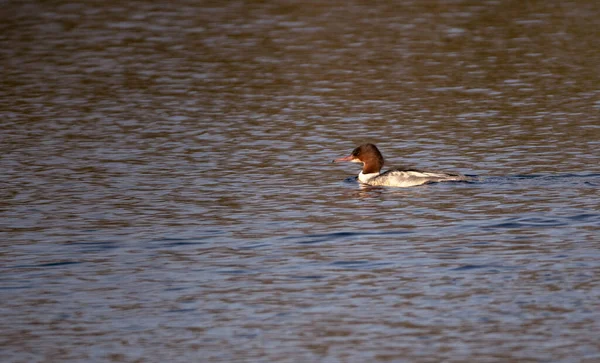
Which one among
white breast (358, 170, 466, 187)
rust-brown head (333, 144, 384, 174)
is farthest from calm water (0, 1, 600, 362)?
rust-brown head (333, 144, 384, 174)

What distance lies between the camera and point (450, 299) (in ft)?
32.3

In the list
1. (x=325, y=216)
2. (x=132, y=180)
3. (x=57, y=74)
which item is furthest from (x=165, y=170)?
(x=57, y=74)

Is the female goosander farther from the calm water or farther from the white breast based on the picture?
the calm water

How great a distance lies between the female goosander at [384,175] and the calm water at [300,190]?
0.17 metres

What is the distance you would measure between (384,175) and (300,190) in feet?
4.58

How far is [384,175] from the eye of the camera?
52.3ft

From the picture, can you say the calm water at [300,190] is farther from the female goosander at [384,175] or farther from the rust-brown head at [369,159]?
the rust-brown head at [369,159]

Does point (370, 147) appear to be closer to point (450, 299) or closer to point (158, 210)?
point (158, 210)

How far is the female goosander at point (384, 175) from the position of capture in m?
15.1

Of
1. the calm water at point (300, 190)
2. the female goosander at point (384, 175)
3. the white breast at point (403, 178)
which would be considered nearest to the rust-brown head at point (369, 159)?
the female goosander at point (384, 175)

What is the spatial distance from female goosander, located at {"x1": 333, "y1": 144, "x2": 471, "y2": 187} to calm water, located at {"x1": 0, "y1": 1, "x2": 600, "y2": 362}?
0.17 m

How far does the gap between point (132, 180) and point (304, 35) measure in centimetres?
1290

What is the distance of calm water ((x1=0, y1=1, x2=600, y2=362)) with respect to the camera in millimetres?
9312

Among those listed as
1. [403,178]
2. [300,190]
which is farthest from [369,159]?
[300,190]
